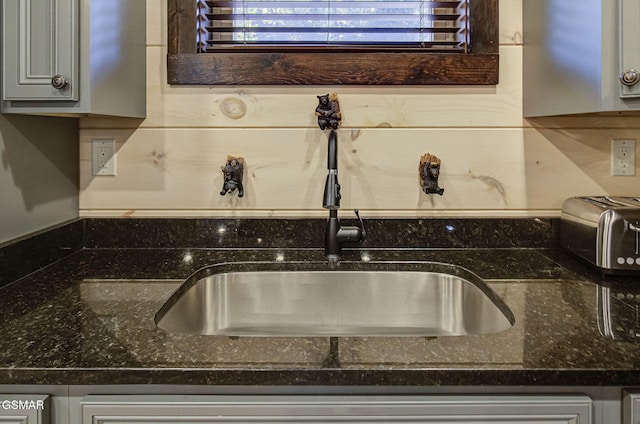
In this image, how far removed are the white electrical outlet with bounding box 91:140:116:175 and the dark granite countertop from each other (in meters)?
0.41

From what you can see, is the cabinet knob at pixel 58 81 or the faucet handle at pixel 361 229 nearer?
the cabinet knob at pixel 58 81

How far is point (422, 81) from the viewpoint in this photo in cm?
142

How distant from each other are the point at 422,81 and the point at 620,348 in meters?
0.91

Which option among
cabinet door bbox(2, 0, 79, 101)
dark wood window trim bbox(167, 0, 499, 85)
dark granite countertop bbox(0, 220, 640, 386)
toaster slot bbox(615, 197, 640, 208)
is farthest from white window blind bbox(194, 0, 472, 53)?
dark granite countertop bbox(0, 220, 640, 386)

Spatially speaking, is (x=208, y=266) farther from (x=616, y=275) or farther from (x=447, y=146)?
(x=616, y=275)

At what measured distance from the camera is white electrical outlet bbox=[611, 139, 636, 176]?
1433 millimetres

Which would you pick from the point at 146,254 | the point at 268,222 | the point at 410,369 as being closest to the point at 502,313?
the point at 410,369

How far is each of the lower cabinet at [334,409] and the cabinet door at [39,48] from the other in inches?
26.6

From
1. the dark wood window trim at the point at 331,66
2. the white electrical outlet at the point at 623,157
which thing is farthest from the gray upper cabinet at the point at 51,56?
the white electrical outlet at the point at 623,157

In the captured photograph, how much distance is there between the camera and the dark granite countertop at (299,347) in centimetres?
69

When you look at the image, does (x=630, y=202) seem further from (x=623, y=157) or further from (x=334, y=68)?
(x=334, y=68)

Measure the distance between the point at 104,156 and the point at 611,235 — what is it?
1.39 m

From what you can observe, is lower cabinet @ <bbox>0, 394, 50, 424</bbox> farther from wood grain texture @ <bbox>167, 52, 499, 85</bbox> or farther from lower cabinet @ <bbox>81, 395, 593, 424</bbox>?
wood grain texture @ <bbox>167, 52, 499, 85</bbox>

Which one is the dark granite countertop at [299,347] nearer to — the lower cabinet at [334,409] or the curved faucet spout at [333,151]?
the lower cabinet at [334,409]
